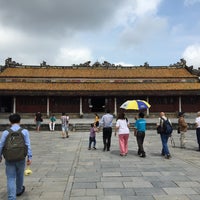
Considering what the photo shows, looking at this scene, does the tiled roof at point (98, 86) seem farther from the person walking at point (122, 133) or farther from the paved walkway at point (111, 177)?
the person walking at point (122, 133)

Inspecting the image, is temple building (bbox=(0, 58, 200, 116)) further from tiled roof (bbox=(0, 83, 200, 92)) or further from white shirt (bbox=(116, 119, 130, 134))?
white shirt (bbox=(116, 119, 130, 134))

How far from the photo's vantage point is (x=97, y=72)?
135 ft

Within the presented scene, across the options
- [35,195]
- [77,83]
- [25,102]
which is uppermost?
[77,83]

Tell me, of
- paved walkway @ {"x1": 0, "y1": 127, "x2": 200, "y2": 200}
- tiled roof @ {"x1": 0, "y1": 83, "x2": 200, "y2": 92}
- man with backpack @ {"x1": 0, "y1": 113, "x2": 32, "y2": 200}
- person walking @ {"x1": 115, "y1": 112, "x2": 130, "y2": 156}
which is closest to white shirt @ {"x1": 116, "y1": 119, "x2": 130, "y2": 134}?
person walking @ {"x1": 115, "y1": 112, "x2": 130, "y2": 156}

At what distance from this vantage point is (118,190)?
20.7 feet

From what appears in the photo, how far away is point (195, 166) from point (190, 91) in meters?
29.2

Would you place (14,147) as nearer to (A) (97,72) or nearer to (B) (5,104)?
(B) (5,104)

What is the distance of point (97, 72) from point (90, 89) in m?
4.89

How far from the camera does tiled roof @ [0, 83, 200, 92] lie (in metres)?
37.0

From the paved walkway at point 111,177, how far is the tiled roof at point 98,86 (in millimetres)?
25711

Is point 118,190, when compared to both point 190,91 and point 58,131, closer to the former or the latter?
point 58,131

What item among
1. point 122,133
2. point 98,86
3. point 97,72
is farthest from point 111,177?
point 97,72

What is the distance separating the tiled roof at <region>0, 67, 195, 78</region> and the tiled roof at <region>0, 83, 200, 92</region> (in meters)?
1.51

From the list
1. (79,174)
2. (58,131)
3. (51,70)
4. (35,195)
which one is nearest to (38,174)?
(79,174)
